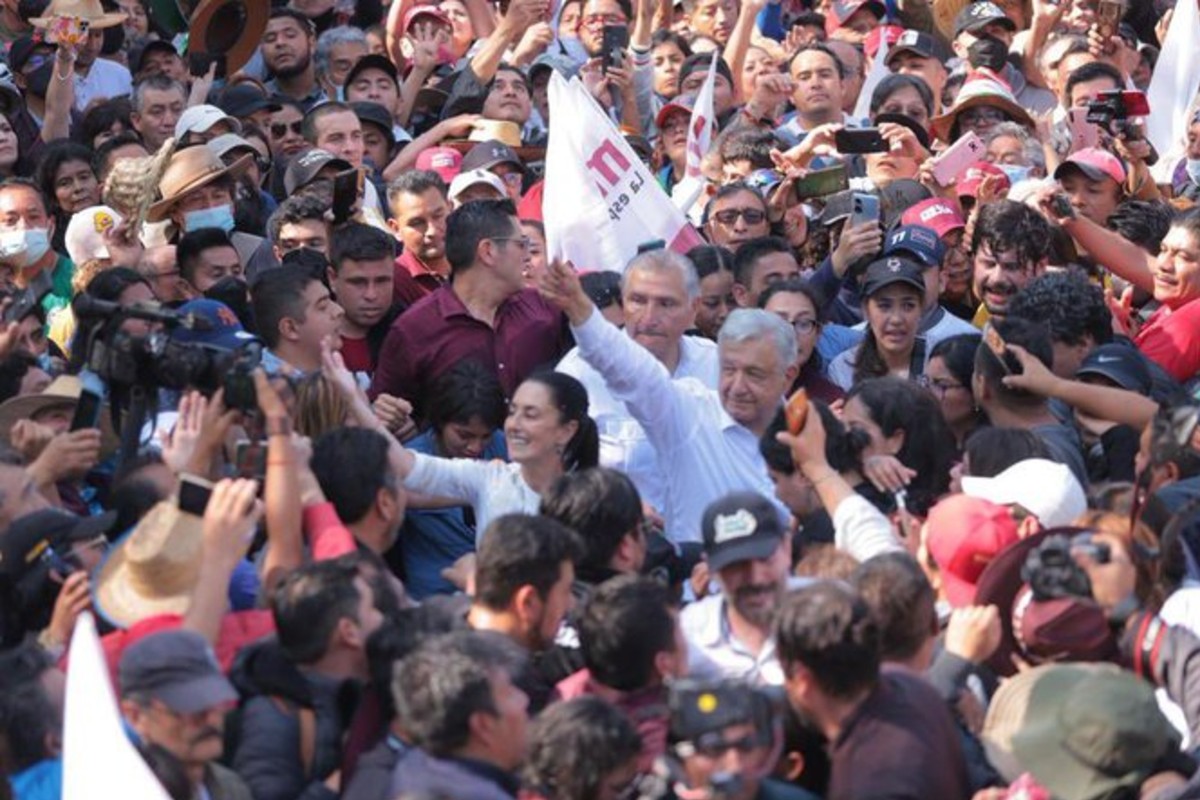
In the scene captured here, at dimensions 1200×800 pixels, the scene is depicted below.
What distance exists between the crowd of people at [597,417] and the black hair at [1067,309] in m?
0.02

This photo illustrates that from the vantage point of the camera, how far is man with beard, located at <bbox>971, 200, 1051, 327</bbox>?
9.98 meters

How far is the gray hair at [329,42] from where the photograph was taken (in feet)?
44.7

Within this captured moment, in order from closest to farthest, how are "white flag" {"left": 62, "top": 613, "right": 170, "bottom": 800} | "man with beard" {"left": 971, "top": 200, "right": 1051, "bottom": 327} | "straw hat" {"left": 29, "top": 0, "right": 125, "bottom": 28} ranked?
"white flag" {"left": 62, "top": 613, "right": 170, "bottom": 800}
"man with beard" {"left": 971, "top": 200, "right": 1051, "bottom": 327}
"straw hat" {"left": 29, "top": 0, "right": 125, "bottom": 28}

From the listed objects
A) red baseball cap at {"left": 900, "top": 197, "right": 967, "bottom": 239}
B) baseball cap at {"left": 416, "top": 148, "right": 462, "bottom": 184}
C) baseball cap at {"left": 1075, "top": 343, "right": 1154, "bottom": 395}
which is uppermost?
baseball cap at {"left": 1075, "top": 343, "right": 1154, "bottom": 395}

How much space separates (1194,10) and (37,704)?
27.5ft

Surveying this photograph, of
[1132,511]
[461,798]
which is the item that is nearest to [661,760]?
A: [461,798]

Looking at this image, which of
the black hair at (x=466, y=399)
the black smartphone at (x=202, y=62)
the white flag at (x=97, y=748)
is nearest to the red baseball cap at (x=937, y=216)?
the black hair at (x=466, y=399)

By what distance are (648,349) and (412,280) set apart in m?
1.55

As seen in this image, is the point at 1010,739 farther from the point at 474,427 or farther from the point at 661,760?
the point at 474,427

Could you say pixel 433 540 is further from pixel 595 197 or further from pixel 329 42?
pixel 329 42

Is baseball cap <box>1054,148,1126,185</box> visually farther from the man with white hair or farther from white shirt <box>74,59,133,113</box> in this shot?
white shirt <box>74,59,133,113</box>

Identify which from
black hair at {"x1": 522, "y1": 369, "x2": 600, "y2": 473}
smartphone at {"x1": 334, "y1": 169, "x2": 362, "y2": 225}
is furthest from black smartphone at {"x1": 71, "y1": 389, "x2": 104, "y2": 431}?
smartphone at {"x1": 334, "y1": 169, "x2": 362, "y2": 225}

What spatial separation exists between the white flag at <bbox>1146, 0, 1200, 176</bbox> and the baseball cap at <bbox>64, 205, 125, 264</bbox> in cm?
511

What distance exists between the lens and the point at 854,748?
5707mm
